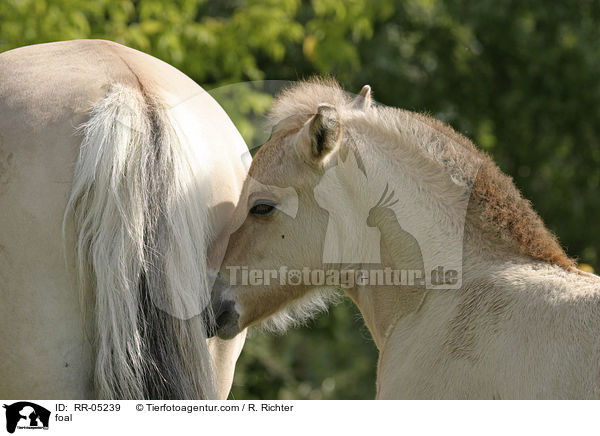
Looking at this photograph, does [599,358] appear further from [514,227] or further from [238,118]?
[238,118]

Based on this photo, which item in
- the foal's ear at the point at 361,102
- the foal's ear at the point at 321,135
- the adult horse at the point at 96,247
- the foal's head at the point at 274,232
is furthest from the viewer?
the foal's ear at the point at 361,102

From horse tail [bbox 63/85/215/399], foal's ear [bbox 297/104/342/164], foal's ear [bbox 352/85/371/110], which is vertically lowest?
horse tail [bbox 63/85/215/399]

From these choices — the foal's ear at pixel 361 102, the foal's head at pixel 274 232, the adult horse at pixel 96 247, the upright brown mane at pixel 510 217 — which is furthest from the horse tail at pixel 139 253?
the upright brown mane at pixel 510 217

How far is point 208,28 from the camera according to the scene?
6.72m

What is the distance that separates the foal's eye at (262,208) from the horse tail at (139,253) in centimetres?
38

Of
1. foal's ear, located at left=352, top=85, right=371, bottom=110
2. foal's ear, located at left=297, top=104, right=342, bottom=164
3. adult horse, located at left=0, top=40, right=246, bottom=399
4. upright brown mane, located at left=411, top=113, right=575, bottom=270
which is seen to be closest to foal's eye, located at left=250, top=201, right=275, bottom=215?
foal's ear, located at left=297, top=104, right=342, bottom=164

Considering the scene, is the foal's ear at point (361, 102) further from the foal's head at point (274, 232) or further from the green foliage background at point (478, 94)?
the green foliage background at point (478, 94)

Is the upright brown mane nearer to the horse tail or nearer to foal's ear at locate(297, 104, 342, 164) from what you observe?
foal's ear at locate(297, 104, 342, 164)

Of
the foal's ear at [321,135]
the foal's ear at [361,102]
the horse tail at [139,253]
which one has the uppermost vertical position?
the foal's ear at [361,102]

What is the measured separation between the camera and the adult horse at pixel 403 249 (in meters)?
2.56

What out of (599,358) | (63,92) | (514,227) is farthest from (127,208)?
(599,358)

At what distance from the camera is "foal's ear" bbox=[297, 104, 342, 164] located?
274 cm

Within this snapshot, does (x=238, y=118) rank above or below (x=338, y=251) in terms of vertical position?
above
